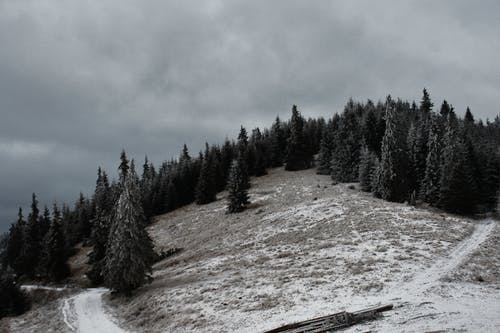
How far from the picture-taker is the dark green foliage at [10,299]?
43.7 m

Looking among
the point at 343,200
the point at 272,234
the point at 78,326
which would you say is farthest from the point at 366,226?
the point at 78,326

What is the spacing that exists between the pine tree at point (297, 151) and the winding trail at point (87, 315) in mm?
57535

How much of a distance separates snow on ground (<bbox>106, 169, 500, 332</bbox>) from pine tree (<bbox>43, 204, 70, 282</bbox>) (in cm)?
2018

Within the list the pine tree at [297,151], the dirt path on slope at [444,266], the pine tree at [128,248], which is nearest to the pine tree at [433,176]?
the dirt path on slope at [444,266]

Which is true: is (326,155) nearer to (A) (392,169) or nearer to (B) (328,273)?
(A) (392,169)

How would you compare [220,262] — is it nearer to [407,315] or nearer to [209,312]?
[209,312]

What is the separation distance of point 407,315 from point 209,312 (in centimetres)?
1183

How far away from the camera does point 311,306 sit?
795 inches

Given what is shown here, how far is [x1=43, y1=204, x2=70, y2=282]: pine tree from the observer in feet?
187

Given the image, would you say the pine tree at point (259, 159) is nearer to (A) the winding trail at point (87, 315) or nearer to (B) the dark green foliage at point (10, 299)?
(A) the winding trail at point (87, 315)

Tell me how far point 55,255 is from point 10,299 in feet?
43.4

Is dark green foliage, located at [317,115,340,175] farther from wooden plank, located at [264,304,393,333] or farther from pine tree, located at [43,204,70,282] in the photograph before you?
wooden plank, located at [264,304,393,333]

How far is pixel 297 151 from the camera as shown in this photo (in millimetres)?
91312

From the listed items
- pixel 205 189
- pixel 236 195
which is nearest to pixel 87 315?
pixel 236 195
